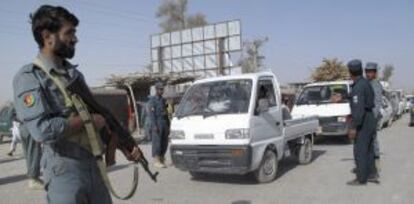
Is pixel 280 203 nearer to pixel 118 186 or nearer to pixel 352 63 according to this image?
pixel 352 63

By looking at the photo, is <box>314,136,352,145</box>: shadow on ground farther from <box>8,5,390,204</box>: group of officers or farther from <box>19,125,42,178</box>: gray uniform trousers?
<box>8,5,390,204</box>: group of officers

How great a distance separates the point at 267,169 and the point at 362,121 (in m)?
1.77

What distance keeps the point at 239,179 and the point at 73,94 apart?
6.52m

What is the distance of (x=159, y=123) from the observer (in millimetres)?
11094

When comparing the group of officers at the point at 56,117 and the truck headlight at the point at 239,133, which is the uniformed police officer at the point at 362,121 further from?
the group of officers at the point at 56,117

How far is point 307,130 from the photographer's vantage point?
36.5 ft

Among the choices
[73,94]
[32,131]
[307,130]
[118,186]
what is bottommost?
[118,186]

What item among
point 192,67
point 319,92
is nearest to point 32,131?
point 319,92

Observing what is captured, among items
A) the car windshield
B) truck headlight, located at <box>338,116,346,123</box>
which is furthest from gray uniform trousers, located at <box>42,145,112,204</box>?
the car windshield

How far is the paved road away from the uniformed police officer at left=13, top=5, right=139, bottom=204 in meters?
4.56

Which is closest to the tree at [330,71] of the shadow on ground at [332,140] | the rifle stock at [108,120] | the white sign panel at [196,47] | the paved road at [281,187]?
the white sign panel at [196,47]

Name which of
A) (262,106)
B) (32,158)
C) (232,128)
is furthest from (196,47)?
(232,128)

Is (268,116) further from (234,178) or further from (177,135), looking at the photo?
(177,135)

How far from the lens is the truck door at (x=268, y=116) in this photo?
860cm
